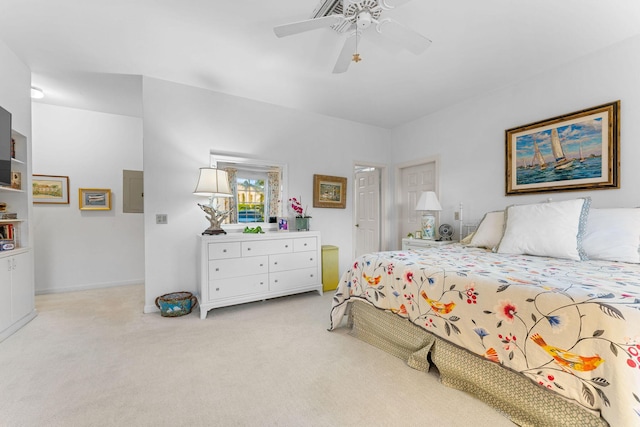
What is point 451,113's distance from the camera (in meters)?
3.81

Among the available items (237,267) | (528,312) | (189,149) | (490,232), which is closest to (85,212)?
(189,149)

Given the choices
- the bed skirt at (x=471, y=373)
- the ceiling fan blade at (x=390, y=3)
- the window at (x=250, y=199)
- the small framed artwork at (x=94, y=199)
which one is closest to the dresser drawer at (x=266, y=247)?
the window at (x=250, y=199)

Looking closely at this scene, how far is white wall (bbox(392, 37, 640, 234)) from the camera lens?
2.34 metres

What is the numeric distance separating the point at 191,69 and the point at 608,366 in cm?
376

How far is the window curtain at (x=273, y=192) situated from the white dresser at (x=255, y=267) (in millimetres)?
573

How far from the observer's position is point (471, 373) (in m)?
1.54

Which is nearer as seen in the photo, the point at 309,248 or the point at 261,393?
the point at 261,393

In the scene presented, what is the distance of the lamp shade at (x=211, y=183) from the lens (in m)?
2.92

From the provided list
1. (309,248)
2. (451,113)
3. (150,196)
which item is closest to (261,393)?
(309,248)

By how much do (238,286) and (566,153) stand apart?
3.76m

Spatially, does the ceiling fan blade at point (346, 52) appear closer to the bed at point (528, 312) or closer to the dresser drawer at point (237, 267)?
the bed at point (528, 312)

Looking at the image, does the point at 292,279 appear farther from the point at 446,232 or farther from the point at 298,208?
the point at 446,232

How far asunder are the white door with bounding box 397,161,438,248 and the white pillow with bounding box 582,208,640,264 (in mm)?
2045

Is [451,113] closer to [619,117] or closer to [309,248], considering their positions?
[619,117]
